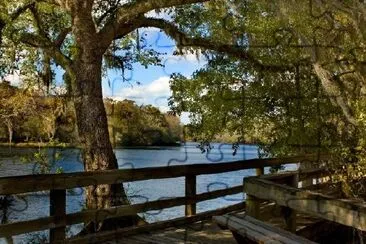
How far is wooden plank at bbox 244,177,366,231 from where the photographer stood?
5689 mm

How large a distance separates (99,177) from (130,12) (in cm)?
434

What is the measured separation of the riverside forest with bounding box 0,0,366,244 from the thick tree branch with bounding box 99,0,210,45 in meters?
0.03

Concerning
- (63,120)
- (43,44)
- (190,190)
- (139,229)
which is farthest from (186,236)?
(63,120)

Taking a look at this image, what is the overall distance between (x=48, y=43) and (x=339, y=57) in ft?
21.4

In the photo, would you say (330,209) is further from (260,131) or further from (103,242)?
(260,131)

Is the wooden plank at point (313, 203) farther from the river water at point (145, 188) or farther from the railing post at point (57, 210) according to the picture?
the river water at point (145, 188)

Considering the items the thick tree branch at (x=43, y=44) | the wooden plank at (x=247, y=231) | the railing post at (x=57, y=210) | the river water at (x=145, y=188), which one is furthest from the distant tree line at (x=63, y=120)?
the wooden plank at (x=247, y=231)

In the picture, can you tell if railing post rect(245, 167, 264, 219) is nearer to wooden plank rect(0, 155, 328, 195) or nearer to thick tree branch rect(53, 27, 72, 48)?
wooden plank rect(0, 155, 328, 195)

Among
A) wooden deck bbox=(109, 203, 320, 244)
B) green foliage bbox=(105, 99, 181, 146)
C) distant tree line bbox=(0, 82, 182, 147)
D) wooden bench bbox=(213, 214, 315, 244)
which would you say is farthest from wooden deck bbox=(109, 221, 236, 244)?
green foliage bbox=(105, 99, 181, 146)

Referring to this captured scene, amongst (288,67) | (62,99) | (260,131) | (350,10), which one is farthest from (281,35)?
(62,99)

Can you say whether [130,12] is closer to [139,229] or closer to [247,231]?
[139,229]

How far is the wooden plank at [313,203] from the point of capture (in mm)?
5689

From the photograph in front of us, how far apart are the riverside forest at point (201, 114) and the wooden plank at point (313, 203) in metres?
0.02

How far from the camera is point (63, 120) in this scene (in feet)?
57.0
